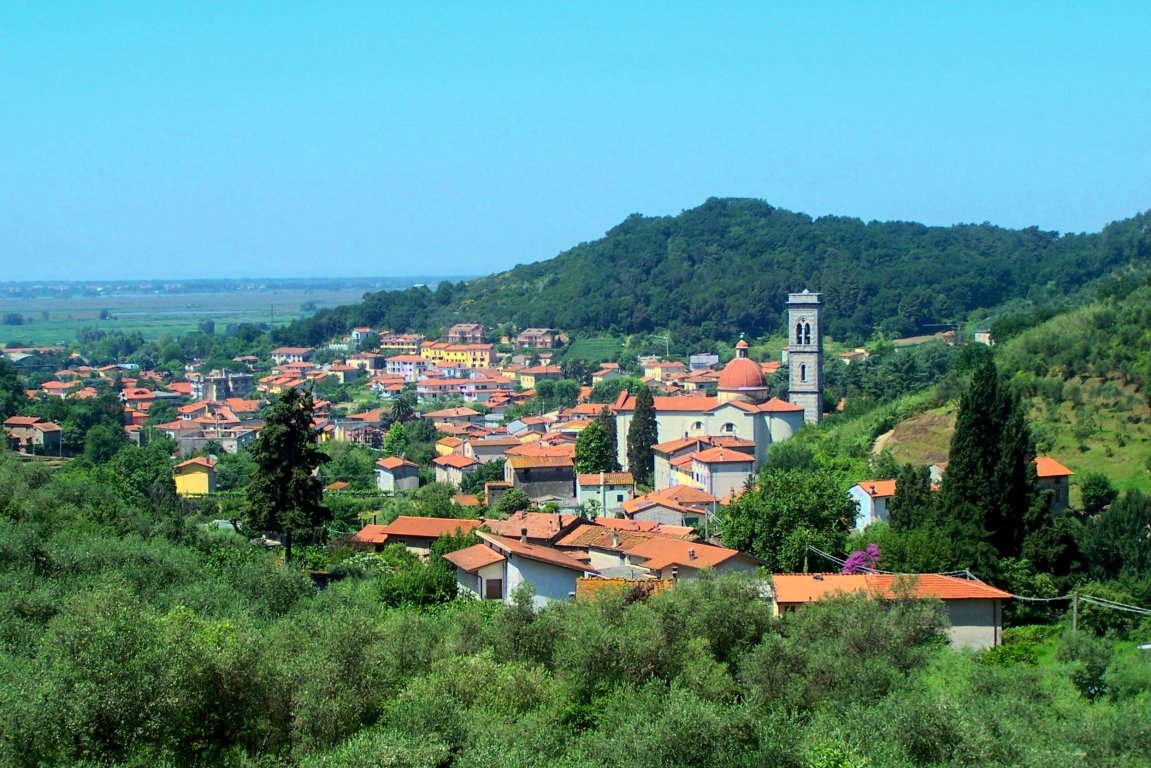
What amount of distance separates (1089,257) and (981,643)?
297ft

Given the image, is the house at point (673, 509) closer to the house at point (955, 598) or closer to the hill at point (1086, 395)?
the hill at point (1086, 395)

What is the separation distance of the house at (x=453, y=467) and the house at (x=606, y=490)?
8.30m

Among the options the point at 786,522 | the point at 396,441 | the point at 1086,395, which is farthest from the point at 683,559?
the point at 396,441

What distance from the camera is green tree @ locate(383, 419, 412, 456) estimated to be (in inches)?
2441

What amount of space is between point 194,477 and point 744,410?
19.9 metres

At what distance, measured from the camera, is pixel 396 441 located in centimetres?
6400

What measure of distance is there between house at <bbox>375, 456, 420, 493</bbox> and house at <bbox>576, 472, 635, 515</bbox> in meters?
10.2

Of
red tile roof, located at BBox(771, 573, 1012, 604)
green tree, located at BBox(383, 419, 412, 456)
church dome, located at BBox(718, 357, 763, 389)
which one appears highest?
church dome, located at BBox(718, 357, 763, 389)

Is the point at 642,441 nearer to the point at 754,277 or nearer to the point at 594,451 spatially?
the point at 594,451

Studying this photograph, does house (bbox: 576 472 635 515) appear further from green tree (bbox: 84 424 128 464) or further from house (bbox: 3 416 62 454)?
house (bbox: 3 416 62 454)

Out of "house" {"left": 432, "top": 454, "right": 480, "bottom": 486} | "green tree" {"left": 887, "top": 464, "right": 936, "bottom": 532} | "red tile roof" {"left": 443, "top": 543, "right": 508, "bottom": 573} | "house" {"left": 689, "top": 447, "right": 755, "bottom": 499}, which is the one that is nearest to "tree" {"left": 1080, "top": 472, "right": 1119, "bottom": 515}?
"green tree" {"left": 887, "top": 464, "right": 936, "bottom": 532}

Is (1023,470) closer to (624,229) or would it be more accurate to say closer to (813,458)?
(813,458)

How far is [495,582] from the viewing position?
25562 millimetres

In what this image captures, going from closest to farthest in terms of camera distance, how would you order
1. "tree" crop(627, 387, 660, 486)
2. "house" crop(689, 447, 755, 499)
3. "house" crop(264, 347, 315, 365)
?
"house" crop(689, 447, 755, 499) → "tree" crop(627, 387, 660, 486) → "house" crop(264, 347, 315, 365)
